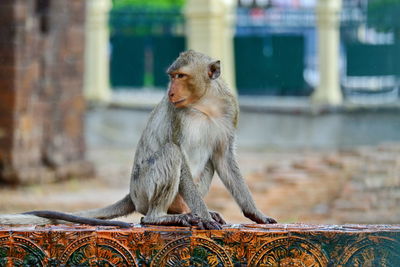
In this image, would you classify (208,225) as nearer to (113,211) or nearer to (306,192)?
(113,211)

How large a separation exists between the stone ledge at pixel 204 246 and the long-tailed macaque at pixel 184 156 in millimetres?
368

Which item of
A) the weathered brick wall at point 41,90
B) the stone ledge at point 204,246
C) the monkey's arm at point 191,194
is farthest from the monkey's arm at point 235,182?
the weathered brick wall at point 41,90

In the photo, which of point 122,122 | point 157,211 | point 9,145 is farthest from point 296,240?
point 122,122

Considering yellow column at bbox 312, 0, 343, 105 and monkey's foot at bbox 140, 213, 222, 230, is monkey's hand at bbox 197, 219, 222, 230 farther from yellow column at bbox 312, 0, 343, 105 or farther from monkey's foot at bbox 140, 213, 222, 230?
yellow column at bbox 312, 0, 343, 105

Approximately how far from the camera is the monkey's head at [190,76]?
6078mm

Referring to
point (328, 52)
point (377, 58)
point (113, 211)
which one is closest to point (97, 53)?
point (328, 52)

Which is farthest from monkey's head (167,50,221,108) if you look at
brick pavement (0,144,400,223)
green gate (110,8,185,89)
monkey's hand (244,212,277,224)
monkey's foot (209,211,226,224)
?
green gate (110,8,185,89)

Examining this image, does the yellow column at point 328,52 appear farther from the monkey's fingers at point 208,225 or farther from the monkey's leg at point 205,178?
the monkey's fingers at point 208,225

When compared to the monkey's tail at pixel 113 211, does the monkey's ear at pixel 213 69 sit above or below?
above

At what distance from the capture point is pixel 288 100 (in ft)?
76.3

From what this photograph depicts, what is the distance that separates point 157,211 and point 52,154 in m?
9.32

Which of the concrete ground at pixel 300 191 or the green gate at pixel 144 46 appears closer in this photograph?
the concrete ground at pixel 300 191

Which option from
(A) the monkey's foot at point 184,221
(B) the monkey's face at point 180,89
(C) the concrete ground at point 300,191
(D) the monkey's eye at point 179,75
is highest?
(D) the monkey's eye at point 179,75

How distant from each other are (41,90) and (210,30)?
7.67m
